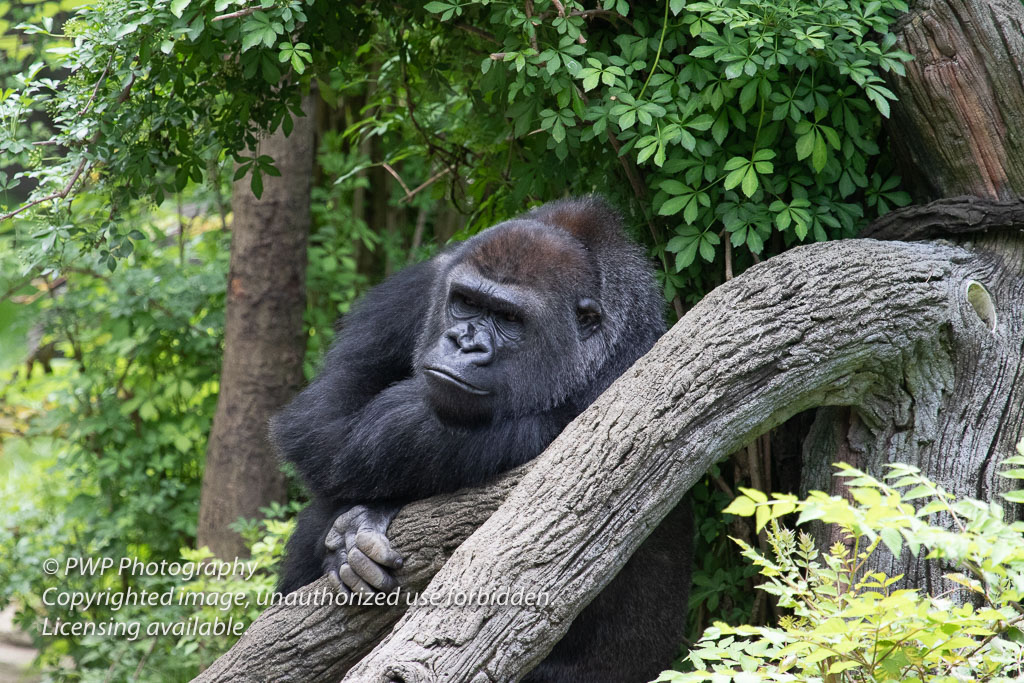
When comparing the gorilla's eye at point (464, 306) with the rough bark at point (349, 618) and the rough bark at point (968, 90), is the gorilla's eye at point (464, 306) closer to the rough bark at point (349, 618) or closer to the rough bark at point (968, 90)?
the rough bark at point (349, 618)

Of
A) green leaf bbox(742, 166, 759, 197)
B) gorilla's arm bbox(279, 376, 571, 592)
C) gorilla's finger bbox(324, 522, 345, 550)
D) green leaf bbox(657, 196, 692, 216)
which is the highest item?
green leaf bbox(742, 166, 759, 197)

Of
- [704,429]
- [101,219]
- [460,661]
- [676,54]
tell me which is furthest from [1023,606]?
[101,219]

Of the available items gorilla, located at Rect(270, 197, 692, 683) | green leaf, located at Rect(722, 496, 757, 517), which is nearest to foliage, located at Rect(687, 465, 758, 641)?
gorilla, located at Rect(270, 197, 692, 683)

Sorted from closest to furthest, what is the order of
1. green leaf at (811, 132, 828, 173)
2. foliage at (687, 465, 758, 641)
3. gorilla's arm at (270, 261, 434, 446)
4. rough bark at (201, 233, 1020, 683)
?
rough bark at (201, 233, 1020, 683)
green leaf at (811, 132, 828, 173)
gorilla's arm at (270, 261, 434, 446)
foliage at (687, 465, 758, 641)

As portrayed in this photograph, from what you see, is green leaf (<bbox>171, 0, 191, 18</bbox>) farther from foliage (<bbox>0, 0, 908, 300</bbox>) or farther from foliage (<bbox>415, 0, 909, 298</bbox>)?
foliage (<bbox>415, 0, 909, 298</bbox>)

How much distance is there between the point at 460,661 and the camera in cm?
223

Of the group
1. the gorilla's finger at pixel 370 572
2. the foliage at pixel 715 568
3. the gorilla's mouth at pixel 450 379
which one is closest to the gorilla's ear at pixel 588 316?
the gorilla's mouth at pixel 450 379

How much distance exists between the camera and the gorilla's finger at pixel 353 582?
2.81m

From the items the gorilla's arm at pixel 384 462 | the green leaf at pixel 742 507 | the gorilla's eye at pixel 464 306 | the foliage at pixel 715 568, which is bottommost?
the foliage at pixel 715 568

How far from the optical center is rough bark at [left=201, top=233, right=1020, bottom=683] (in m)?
2.28

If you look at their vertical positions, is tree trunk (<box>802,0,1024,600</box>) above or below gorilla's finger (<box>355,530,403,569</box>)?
above

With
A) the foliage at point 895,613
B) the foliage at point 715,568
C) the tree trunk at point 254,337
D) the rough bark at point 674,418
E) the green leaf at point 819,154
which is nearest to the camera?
the foliage at point 895,613

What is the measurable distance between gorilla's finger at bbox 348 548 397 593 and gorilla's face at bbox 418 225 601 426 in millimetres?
479

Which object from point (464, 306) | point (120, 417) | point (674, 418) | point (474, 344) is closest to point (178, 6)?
point (464, 306)
